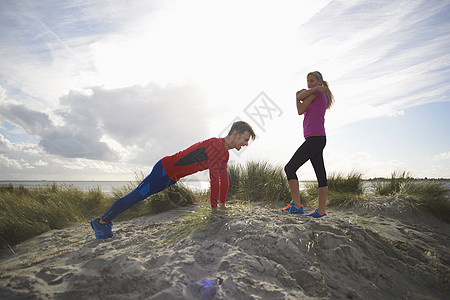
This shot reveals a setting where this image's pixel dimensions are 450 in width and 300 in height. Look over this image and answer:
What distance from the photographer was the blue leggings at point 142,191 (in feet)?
9.68

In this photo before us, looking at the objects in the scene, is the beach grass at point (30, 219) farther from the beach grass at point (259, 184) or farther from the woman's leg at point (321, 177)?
the woman's leg at point (321, 177)

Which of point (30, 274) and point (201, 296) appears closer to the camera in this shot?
point (201, 296)

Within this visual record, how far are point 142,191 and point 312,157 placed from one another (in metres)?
2.29

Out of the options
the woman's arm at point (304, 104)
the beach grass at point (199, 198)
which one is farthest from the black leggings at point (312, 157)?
the beach grass at point (199, 198)

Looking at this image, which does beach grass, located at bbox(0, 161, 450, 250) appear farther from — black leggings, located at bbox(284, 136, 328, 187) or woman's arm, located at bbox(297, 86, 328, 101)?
woman's arm, located at bbox(297, 86, 328, 101)

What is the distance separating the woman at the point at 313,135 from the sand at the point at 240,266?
1.93ft

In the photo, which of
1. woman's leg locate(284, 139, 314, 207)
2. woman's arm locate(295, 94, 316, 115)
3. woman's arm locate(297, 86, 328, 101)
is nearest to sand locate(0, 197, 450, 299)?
woman's leg locate(284, 139, 314, 207)

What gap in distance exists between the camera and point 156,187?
316cm

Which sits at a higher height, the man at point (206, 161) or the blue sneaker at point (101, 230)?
the man at point (206, 161)

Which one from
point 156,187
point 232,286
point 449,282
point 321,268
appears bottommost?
point 449,282

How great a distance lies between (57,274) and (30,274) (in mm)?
193

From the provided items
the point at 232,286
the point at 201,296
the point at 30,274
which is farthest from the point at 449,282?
the point at 30,274

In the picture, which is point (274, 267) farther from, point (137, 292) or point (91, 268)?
point (91, 268)

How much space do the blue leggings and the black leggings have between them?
167 centimetres
